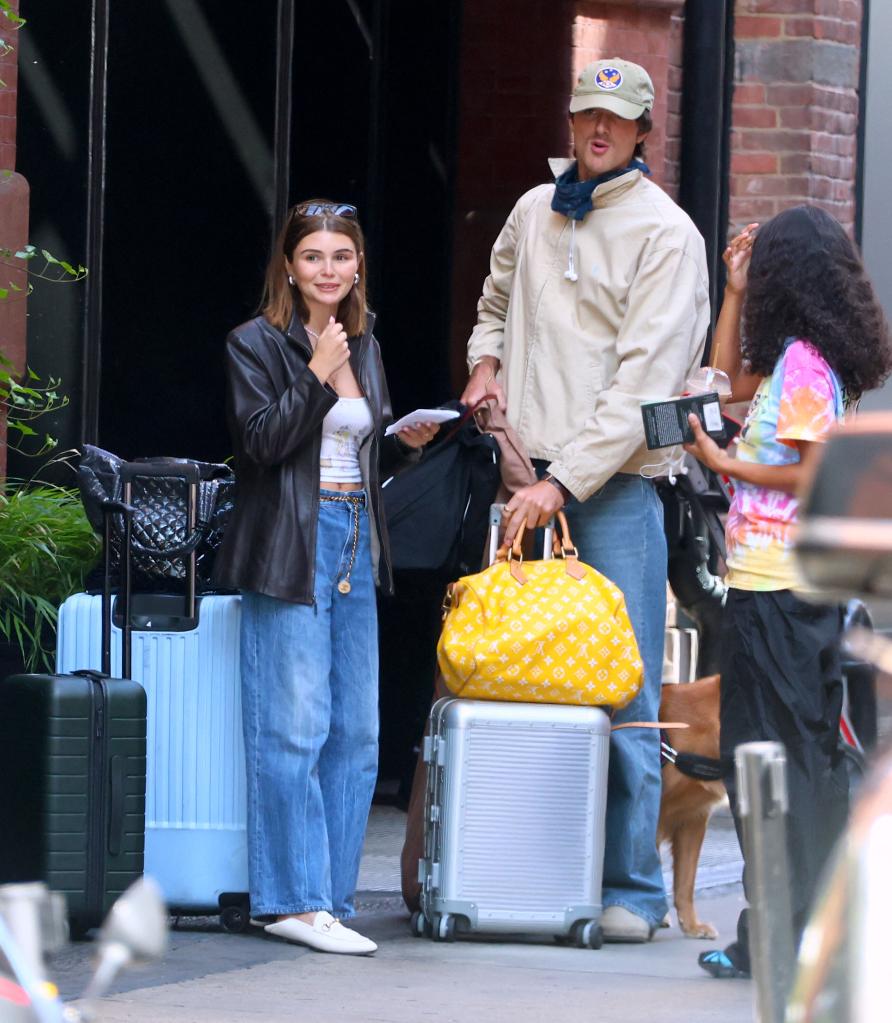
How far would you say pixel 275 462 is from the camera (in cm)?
582

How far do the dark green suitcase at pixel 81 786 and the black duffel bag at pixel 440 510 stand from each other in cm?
105

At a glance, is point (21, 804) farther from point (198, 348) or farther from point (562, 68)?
point (562, 68)

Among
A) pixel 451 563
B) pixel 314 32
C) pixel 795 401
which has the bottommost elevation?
pixel 451 563

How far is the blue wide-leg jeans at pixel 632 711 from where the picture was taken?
20.8 ft

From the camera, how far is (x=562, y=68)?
870cm

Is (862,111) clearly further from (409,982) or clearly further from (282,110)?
(409,982)

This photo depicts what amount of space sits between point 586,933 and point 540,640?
Answer: 904 millimetres

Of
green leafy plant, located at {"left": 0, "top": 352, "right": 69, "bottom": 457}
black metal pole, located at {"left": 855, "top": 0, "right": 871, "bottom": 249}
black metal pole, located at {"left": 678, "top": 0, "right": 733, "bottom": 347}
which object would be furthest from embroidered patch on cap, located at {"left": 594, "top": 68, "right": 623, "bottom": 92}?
black metal pole, located at {"left": 855, "top": 0, "right": 871, "bottom": 249}

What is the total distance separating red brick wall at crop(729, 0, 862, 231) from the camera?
31.0 ft

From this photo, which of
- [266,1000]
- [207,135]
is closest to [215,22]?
[207,135]

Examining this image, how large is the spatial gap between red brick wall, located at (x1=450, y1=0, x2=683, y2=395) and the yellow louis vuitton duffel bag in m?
3.12

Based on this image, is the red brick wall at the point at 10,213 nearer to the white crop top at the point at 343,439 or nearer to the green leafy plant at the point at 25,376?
the green leafy plant at the point at 25,376

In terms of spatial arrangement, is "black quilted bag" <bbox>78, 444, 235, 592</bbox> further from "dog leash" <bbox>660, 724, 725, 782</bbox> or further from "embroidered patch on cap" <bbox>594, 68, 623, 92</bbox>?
"embroidered patch on cap" <bbox>594, 68, 623, 92</bbox>

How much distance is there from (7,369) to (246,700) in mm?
1636
